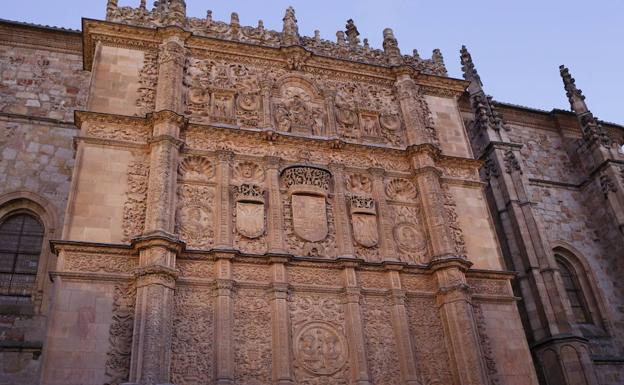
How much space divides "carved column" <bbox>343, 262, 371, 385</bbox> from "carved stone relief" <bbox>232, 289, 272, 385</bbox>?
1540 millimetres

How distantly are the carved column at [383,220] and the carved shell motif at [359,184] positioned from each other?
142 millimetres

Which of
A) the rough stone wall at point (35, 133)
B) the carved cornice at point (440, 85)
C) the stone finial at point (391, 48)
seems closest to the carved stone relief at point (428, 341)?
the carved cornice at point (440, 85)

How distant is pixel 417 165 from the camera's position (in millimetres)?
13977

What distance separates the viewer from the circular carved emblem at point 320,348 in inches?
424

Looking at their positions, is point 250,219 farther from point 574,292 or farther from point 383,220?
point 574,292

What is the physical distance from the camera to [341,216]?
41.4 feet

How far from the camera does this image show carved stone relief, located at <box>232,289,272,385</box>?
1033cm

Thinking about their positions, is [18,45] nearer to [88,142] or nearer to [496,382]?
[88,142]

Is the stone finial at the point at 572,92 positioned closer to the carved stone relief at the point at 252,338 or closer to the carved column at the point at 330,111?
the carved column at the point at 330,111

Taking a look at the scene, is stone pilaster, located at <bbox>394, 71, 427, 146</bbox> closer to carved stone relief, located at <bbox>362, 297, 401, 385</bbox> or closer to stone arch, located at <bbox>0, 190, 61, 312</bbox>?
carved stone relief, located at <bbox>362, 297, 401, 385</bbox>

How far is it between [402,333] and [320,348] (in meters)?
1.67

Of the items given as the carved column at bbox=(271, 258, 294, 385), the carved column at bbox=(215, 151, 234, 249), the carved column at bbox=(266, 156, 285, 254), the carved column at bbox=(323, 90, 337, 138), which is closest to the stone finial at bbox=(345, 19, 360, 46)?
the carved column at bbox=(323, 90, 337, 138)

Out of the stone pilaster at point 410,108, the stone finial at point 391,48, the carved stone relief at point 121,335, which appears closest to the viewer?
the carved stone relief at point 121,335

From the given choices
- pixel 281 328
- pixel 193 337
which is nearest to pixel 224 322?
pixel 193 337
